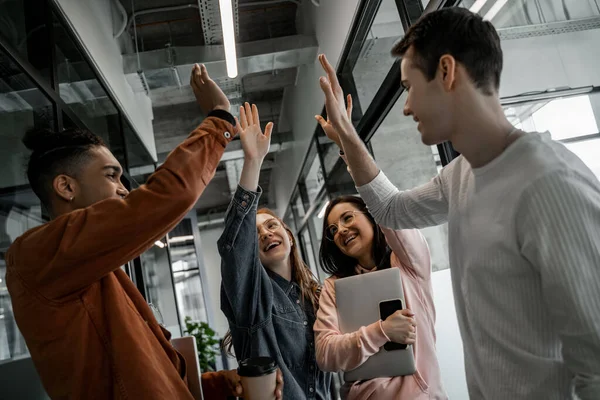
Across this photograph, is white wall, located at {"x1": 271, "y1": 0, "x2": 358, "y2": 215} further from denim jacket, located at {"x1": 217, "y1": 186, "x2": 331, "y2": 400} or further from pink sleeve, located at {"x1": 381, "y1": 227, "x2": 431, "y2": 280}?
denim jacket, located at {"x1": 217, "y1": 186, "x2": 331, "y2": 400}

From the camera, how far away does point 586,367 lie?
29.2 inches

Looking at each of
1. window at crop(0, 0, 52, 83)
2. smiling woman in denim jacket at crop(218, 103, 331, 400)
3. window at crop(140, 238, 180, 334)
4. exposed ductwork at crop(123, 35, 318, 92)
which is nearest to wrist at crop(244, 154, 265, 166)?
smiling woman in denim jacket at crop(218, 103, 331, 400)

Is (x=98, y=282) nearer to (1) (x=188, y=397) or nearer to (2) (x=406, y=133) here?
(1) (x=188, y=397)

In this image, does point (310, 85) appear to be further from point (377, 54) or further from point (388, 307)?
point (388, 307)

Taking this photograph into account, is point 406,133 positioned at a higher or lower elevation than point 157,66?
lower

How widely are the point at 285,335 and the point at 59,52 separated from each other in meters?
2.49

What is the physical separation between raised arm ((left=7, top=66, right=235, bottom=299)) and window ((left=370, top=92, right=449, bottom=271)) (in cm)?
252

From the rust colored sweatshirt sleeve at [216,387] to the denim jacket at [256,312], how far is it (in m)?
0.15

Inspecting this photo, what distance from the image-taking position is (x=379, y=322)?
1.52m

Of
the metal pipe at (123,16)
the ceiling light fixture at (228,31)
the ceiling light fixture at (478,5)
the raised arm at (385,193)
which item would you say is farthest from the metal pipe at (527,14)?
the metal pipe at (123,16)

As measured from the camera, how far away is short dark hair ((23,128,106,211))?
3.84 feet

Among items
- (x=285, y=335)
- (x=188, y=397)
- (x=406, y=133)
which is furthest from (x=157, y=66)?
(x=188, y=397)

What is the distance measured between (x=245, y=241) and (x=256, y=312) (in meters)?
0.25

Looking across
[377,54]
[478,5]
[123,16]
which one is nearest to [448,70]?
[478,5]
